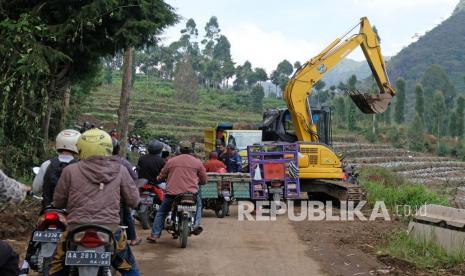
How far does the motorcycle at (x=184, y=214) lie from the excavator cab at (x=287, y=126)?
31.5ft

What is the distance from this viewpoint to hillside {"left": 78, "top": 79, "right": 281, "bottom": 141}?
170 feet

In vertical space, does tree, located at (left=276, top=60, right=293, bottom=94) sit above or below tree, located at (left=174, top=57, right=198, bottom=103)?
above

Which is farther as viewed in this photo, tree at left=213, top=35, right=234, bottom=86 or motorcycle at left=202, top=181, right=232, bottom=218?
tree at left=213, top=35, right=234, bottom=86

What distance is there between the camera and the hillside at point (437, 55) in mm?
150363

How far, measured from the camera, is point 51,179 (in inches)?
252

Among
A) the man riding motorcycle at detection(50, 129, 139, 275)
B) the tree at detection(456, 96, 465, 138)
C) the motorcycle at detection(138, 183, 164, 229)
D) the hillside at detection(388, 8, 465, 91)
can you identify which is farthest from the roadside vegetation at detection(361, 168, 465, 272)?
the hillside at detection(388, 8, 465, 91)

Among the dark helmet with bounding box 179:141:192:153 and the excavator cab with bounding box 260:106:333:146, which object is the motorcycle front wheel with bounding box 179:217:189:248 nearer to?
the dark helmet with bounding box 179:141:192:153

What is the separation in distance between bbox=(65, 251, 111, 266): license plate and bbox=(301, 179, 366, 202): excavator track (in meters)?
11.4

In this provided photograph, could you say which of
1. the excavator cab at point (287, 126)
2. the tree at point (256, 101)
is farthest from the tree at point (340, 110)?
the excavator cab at point (287, 126)

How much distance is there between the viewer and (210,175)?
13898 mm

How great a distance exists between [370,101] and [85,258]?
1378cm

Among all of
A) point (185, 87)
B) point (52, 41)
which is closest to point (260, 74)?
point (185, 87)

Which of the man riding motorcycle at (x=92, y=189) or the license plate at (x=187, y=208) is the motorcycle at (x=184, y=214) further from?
the man riding motorcycle at (x=92, y=189)

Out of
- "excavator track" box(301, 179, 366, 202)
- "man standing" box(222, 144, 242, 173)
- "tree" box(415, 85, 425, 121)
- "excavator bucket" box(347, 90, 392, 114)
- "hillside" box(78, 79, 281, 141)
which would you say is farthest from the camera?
"tree" box(415, 85, 425, 121)
